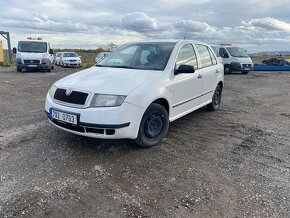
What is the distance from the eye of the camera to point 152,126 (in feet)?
14.3

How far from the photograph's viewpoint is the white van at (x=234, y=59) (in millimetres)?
18297

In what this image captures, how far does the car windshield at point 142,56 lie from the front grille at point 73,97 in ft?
3.99

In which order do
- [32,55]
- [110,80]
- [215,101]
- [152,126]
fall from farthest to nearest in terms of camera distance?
[32,55] < [215,101] < [152,126] < [110,80]

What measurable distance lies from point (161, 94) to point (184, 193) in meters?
1.64

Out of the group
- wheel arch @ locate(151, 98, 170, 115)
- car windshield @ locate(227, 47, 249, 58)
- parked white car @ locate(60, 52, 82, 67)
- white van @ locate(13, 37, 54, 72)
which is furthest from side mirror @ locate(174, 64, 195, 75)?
parked white car @ locate(60, 52, 82, 67)

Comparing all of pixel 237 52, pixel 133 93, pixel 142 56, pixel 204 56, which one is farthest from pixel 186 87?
pixel 237 52

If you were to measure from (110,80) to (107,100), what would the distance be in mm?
476

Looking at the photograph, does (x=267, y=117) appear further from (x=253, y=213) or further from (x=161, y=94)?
(x=253, y=213)

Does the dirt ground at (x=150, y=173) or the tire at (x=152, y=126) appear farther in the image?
the tire at (x=152, y=126)

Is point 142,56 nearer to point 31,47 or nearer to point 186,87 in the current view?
point 186,87

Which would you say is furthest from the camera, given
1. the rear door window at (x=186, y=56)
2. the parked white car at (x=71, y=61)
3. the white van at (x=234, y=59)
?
the parked white car at (x=71, y=61)

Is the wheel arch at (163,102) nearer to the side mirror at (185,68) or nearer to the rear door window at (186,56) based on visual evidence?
the side mirror at (185,68)

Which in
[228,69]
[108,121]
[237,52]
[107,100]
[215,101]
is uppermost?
[237,52]

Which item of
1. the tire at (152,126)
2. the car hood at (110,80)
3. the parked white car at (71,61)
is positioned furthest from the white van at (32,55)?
the tire at (152,126)
